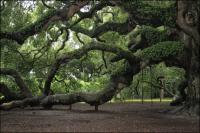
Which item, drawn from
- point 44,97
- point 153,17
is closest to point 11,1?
point 44,97

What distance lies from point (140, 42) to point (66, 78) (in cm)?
1001

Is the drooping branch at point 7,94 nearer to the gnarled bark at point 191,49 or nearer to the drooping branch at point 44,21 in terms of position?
the drooping branch at point 44,21

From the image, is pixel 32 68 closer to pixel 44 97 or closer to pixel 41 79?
pixel 41 79

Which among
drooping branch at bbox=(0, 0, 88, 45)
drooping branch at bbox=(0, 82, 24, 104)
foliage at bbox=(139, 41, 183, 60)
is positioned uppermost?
drooping branch at bbox=(0, 0, 88, 45)

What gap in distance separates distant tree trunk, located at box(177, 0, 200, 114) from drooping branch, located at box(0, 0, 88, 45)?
5417 millimetres

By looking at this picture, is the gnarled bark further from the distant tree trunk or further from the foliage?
the foliage

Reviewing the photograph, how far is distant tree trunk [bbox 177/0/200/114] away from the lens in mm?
19844

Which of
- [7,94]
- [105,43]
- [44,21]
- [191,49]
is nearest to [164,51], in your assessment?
[191,49]

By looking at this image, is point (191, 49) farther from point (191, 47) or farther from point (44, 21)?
point (44, 21)

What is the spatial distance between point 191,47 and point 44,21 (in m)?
8.43

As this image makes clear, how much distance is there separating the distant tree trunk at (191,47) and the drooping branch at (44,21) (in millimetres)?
5417

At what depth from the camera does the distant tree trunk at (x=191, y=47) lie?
1984 cm

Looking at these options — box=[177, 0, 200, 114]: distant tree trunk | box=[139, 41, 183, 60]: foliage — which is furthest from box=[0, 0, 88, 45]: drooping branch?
box=[177, 0, 200, 114]: distant tree trunk

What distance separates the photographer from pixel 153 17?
76.2 ft
